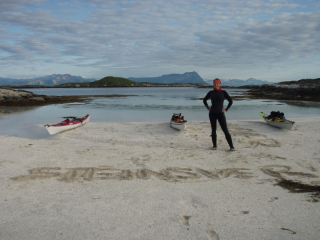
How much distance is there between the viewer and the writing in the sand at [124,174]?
5.96 metres

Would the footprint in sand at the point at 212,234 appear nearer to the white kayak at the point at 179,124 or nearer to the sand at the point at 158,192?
the sand at the point at 158,192

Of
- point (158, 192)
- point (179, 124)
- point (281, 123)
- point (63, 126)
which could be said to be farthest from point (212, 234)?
point (63, 126)

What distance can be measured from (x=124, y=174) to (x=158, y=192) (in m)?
1.43

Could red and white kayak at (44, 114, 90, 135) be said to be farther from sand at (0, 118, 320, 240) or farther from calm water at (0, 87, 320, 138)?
sand at (0, 118, 320, 240)

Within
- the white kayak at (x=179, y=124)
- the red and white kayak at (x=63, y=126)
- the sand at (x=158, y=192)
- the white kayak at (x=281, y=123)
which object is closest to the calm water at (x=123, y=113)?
the red and white kayak at (x=63, y=126)

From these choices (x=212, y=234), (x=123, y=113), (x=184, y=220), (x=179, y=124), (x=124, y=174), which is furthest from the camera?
(x=123, y=113)

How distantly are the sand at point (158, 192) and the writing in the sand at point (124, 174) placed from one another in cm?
3

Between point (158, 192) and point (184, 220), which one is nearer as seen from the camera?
point (184, 220)

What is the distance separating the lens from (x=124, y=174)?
623 cm

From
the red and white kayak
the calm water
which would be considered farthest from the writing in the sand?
the calm water

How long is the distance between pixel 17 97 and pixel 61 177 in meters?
34.4

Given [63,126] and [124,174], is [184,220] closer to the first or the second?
[124,174]

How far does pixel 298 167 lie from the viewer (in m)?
6.66

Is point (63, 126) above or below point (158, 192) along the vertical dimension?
above
